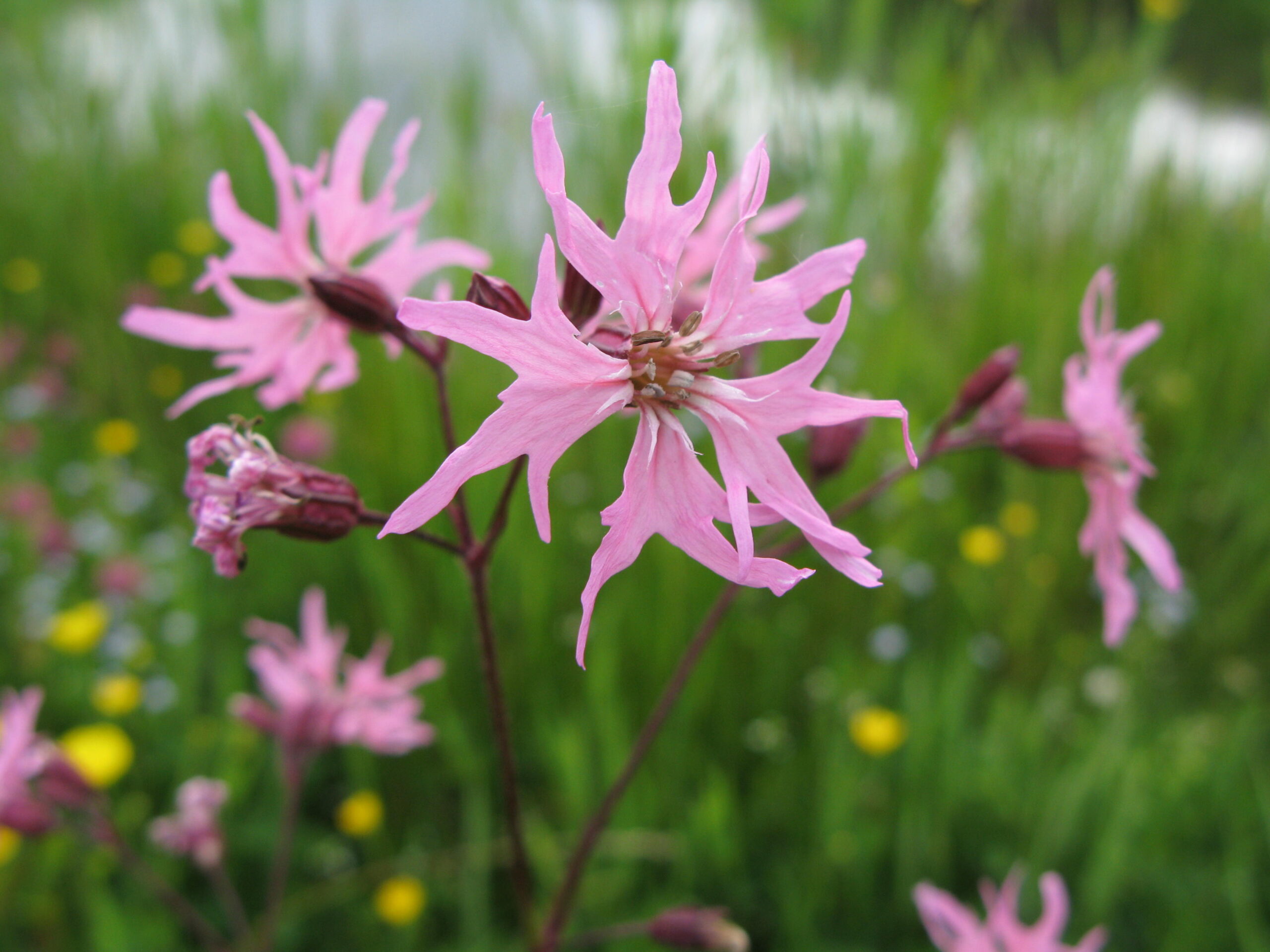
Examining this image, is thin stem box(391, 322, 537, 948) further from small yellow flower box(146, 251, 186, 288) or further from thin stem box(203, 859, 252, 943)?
small yellow flower box(146, 251, 186, 288)

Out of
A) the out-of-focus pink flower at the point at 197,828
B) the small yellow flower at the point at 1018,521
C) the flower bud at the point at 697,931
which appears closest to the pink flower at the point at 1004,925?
the flower bud at the point at 697,931

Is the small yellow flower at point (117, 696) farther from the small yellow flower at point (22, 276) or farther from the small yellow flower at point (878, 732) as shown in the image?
the small yellow flower at point (22, 276)

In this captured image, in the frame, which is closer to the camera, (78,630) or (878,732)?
(878,732)

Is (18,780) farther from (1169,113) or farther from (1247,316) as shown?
(1169,113)

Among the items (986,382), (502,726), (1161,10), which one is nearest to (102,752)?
(502,726)

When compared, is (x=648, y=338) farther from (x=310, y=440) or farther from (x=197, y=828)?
(x=310, y=440)

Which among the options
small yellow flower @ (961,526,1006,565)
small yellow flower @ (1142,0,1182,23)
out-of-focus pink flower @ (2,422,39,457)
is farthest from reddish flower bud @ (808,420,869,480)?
small yellow flower @ (1142,0,1182,23)
